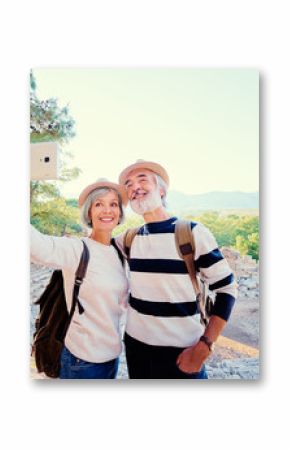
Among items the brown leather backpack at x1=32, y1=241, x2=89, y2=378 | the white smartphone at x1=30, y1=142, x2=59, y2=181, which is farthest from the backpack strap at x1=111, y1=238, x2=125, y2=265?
the white smartphone at x1=30, y1=142, x2=59, y2=181

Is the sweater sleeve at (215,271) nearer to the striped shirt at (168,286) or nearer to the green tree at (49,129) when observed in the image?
the striped shirt at (168,286)

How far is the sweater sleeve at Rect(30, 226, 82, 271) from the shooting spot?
2113 millimetres

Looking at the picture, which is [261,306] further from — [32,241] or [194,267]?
[32,241]

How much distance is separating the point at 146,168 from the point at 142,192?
0.33 feet

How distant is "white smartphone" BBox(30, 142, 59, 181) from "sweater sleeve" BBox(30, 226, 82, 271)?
220 mm

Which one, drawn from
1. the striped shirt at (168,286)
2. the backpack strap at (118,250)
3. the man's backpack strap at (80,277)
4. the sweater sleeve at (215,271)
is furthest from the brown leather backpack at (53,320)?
the sweater sleeve at (215,271)

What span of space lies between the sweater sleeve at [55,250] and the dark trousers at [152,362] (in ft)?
1.26

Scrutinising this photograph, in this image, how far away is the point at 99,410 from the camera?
2.15m

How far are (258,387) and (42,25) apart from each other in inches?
68.6

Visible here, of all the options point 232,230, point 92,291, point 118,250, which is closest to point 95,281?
point 92,291

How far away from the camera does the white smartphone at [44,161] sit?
2143 mm

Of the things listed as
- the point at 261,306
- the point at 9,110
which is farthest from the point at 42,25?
the point at 261,306

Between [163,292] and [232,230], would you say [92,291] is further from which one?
[232,230]

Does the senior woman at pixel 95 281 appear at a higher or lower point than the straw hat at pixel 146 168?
lower
